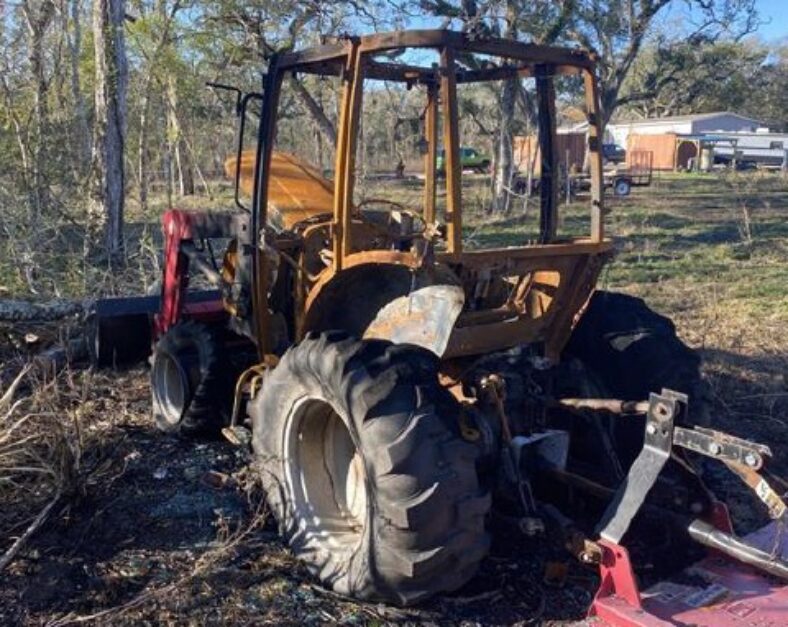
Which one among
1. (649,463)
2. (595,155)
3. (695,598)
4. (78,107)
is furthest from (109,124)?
(695,598)

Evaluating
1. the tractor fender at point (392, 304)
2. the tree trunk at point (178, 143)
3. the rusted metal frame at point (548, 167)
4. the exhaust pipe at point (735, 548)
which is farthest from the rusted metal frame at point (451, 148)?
the tree trunk at point (178, 143)

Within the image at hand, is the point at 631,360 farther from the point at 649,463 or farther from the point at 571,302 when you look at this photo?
the point at 649,463

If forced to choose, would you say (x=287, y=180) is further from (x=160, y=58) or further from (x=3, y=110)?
(x=160, y=58)

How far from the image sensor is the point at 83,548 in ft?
13.3

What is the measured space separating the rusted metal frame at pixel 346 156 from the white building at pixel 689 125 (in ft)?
200

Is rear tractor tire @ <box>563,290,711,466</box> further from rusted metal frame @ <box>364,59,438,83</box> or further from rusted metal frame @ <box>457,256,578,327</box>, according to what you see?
rusted metal frame @ <box>364,59,438,83</box>

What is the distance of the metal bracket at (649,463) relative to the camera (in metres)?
3.34

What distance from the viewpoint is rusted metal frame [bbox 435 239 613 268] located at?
3678 millimetres

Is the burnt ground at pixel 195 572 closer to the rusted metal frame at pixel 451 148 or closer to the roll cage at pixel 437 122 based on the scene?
the roll cage at pixel 437 122

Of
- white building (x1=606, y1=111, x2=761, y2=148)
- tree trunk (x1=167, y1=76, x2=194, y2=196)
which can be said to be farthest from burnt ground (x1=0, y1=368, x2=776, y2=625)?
white building (x1=606, y1=111, x2=761, y2=148)

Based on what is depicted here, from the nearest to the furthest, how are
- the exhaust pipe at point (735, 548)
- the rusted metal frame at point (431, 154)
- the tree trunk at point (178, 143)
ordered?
the exhaust pipe at point (735, 548) < the rusted metal frame at point (431, 154) < the tree trunk at point (178, 143)

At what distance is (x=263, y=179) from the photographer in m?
4.71

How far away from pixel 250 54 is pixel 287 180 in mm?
15937


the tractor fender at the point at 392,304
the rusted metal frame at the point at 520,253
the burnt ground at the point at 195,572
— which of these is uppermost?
the rusted metal frame at the point at 520,253
